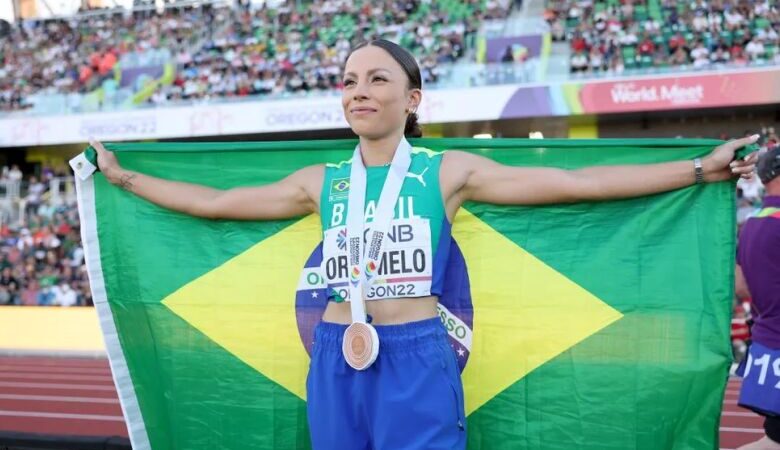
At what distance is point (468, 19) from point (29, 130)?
12065 millimetres

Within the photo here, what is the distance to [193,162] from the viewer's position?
3.37 metres

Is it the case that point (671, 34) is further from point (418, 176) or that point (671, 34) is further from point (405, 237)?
point (405, 237)

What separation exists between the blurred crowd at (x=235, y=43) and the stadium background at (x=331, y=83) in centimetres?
6

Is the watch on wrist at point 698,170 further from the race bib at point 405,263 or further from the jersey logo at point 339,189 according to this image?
the jersey logo at point 339,189

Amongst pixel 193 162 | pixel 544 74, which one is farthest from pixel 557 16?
pixel 193 162

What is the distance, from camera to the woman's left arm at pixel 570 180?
2658mm

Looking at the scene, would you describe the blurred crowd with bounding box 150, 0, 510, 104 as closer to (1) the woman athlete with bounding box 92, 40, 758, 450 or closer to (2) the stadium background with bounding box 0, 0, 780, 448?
(2) the stadium background with bounding box 0, 0, 780, 448

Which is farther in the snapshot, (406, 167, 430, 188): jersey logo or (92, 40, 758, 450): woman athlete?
(406, 167, 430, 188): jersey logo

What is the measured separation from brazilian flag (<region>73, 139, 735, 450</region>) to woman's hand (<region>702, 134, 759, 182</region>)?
0.37ft

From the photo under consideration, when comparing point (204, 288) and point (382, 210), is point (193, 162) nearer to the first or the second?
point (204, 288)

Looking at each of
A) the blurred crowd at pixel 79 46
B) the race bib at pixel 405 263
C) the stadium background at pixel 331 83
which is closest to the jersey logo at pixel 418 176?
the race bib at pixel 405 263

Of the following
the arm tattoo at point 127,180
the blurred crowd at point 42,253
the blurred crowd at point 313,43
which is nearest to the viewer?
the arm tattoo at point 127,180

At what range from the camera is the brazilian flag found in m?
2.87

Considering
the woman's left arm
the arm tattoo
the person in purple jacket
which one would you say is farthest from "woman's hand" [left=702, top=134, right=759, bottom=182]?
the arm tattoo
